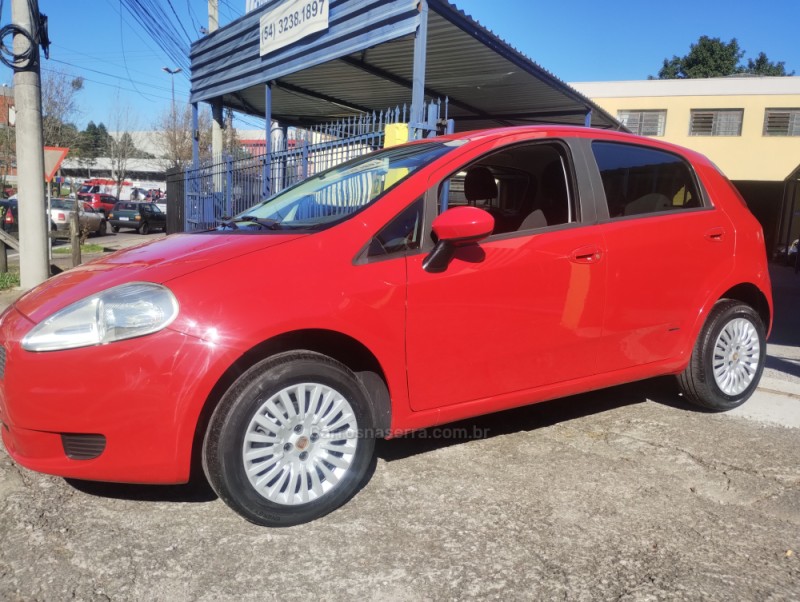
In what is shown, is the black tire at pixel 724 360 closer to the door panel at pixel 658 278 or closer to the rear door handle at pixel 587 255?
the door panel at pixel 658 278

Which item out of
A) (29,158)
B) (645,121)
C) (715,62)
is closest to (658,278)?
(29,158)

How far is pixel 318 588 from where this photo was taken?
2.12 m

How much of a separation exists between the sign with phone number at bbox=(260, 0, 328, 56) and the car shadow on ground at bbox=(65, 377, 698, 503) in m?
6.32

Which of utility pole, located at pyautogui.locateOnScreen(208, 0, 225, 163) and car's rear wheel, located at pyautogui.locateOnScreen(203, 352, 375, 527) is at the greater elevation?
utility pole, located at pyautogui.locateOnScreen(208, 0, 225, 163)

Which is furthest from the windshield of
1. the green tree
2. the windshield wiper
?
the green tree

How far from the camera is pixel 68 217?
19.2 metres

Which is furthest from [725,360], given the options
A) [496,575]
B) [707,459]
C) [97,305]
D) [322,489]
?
[97,305]

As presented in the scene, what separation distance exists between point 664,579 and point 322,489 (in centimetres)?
133

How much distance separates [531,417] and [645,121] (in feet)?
78.3

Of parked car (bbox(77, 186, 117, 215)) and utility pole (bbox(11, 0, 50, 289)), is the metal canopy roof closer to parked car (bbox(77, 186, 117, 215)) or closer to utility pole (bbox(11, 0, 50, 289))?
utility pole (bbox(11, 0, 50, 289))

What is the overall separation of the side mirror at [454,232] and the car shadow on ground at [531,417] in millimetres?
1124

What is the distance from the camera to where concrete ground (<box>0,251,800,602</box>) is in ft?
7.00

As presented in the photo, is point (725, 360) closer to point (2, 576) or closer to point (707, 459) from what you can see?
point (707, 459)

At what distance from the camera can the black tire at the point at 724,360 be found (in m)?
3.83
